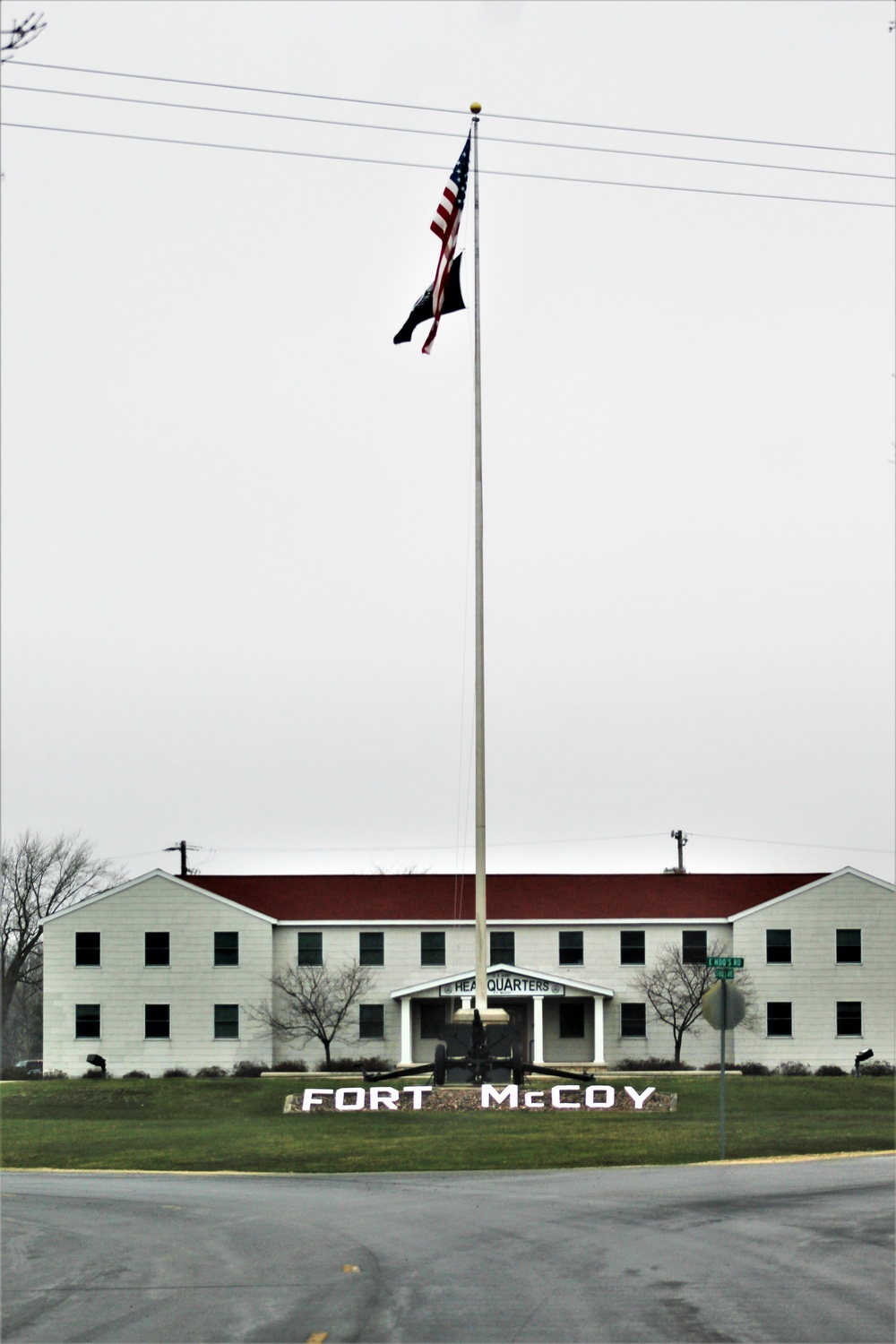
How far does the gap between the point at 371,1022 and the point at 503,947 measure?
5.66 meters

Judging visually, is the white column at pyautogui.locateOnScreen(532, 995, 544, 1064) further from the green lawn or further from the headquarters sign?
the green lawn

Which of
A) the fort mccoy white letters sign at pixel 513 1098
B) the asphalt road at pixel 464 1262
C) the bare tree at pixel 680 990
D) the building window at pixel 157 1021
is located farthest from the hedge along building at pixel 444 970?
the asphalt road at pixel 464 1262

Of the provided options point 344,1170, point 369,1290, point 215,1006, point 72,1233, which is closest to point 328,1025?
point 215,1006

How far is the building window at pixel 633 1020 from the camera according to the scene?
196ft

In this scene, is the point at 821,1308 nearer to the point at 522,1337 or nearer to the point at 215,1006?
the point at 522,1337

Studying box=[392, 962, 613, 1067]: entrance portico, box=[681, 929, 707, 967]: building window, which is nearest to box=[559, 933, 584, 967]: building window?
box=[392, 962, 613, 1067]: entrance portico

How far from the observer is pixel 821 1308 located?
1292cm

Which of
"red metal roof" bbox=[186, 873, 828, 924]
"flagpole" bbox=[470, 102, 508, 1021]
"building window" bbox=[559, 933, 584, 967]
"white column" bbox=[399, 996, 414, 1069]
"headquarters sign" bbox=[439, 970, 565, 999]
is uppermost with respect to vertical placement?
"flagpole" bbox=[470, 102, 508, 1021]

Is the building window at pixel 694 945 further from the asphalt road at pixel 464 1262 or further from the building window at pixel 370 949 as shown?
the asphalt road at pixel 464 1262

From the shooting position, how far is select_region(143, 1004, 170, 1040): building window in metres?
59.0

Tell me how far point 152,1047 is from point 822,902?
24849 mm

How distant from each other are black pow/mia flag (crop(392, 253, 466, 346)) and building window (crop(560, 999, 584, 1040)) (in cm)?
3527

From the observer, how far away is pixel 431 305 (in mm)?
30531

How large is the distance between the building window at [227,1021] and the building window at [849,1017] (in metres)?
21.8
